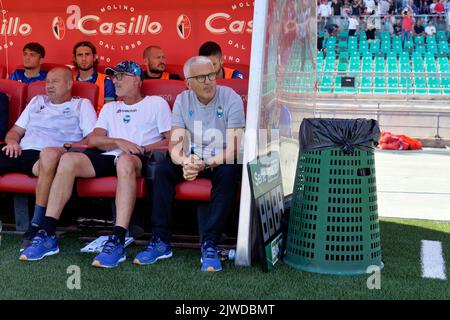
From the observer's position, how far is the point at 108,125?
458 cm

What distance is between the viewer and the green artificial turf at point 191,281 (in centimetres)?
323

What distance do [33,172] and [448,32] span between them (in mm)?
20529

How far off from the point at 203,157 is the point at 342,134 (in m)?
0.94

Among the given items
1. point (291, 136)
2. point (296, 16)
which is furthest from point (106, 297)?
point (296, 16)

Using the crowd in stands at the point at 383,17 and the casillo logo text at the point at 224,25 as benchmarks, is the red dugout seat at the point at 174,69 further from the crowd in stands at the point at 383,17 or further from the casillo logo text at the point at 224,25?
the crowd in stands at the point at 383,17

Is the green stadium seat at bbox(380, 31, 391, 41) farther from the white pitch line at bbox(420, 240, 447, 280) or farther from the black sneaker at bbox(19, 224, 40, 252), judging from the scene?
the black sneaker at bbox(19, 224, 40, 252)

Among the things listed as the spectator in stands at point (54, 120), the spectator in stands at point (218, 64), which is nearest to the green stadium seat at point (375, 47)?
the spectator in stands at point (218, 64)

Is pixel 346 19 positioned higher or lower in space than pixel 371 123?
higher

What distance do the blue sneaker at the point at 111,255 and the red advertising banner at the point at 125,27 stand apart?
→ 277cm

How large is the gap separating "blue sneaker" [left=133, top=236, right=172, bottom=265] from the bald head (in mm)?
1482

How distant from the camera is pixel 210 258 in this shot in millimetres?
3713

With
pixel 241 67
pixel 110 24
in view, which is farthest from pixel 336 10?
pixel 241 67

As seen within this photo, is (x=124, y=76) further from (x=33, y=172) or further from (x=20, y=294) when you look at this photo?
(x=20, y=294)

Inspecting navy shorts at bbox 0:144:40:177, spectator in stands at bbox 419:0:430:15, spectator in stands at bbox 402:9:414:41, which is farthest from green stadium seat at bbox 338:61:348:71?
navy shorts at bbox 0:144:40:177
